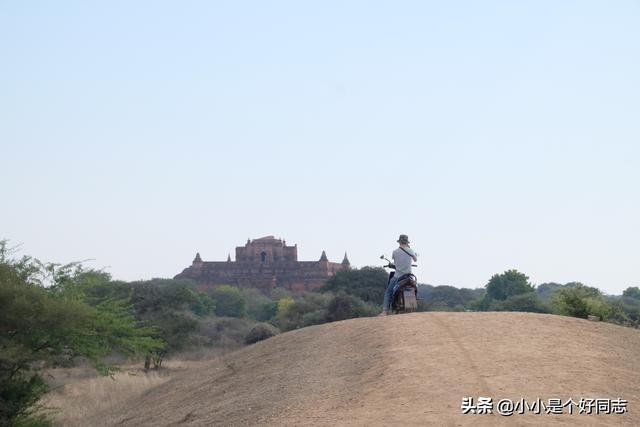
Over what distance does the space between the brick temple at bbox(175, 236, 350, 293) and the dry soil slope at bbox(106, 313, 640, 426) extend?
87671mm

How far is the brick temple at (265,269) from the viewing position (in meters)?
105

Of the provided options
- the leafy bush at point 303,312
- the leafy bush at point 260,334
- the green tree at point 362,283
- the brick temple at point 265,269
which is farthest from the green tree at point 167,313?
the brick temple at point 265,269

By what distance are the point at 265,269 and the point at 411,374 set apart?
9764cm

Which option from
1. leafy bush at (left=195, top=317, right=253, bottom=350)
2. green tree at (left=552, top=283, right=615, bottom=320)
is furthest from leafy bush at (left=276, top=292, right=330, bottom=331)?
green tree at (left=552, top=283, right=615, bottom=320)

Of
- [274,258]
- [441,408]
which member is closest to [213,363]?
[441,408]

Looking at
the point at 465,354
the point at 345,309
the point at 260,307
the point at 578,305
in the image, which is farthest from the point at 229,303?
the point at 465,354

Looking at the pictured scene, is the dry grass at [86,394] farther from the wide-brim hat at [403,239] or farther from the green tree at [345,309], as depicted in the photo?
the green tree at [345,309]

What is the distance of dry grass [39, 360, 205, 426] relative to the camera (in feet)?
62.7

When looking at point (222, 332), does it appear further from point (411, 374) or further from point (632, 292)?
point (632, 292)

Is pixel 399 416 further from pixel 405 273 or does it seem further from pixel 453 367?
pixel 405 273

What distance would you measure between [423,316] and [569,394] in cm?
568

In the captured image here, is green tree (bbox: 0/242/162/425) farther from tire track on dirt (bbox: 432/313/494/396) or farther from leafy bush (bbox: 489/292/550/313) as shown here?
leafy bush (bbox: 489/292/550/313)

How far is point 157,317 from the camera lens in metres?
44.4

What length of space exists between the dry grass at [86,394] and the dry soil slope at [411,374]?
261 centimetres
